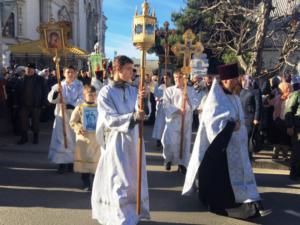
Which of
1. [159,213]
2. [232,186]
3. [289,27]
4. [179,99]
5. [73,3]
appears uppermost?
[73,3]

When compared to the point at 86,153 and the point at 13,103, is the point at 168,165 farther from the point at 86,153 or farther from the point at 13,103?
the point at 13,103

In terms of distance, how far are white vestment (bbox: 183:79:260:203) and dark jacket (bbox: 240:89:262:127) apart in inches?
123

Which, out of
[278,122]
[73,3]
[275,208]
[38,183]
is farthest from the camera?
[73,3]

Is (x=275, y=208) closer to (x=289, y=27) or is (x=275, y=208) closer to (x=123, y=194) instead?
(x=123, y=194)

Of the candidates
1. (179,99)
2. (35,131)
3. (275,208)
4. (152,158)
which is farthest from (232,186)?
(35,131)

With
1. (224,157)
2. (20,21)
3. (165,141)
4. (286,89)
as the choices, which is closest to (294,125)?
(286,89)

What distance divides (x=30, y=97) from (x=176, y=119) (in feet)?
14.2

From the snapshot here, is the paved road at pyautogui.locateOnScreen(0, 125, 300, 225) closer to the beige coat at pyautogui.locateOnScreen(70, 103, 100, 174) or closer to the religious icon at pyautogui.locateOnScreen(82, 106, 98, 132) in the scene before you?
the beige coat at pyautogui.locateOnScreen(70, 103, 100, 174)

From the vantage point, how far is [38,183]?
7.74 m

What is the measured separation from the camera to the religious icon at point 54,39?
915 centimetres

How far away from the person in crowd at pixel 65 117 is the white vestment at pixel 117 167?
3.42 metres

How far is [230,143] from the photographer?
6.11 m

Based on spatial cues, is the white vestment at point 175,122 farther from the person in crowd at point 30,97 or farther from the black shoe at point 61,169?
the person in crowd at point 30,97

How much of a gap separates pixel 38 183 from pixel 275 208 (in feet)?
12.7
